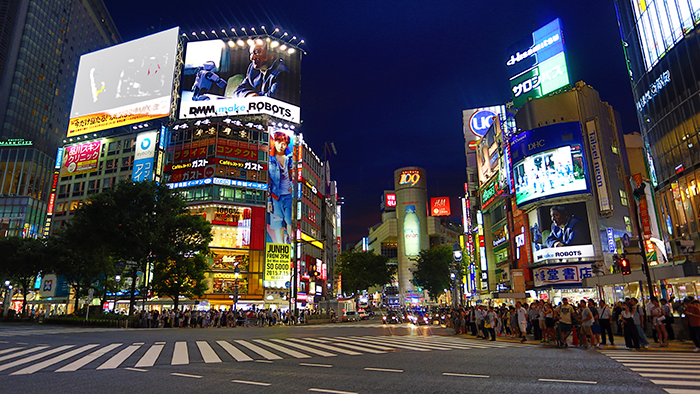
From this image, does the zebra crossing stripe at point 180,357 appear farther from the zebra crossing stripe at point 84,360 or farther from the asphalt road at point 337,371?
the zebra crossing stripe at point 84,360

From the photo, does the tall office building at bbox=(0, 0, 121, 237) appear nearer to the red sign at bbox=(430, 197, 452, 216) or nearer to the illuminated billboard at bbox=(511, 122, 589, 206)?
the illuminated billboard at bbox=(511, 122, 589, 206)

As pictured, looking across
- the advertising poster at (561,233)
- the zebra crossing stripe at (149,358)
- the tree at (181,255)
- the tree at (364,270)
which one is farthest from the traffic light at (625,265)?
the tree at (364,270)

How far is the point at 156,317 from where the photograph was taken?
1281 inches

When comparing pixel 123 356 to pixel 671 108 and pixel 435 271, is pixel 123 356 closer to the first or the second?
pixel 671 108

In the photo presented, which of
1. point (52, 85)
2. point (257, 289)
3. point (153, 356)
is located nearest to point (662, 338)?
point (153, 356)

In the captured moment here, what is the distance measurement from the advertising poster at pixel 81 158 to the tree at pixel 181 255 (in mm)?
38489

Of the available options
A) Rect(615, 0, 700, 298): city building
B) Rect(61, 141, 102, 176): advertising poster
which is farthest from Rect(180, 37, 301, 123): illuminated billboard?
Rect(615, 0, 700, 298): city building

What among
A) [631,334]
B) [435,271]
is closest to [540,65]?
[435,271]

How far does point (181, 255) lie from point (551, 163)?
1545 inches

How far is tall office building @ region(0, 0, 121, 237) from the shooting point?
8319 cm

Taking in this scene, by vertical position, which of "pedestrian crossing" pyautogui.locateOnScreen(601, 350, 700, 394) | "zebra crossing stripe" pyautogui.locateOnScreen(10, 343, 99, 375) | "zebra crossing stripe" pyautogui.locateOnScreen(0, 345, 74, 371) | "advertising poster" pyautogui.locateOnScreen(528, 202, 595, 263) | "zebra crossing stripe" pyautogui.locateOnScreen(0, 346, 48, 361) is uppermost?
"advertising poster" pyautogui.locateOnScreen(528, 202, 595, 263)

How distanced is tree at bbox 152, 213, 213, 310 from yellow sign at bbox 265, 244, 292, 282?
1623cm

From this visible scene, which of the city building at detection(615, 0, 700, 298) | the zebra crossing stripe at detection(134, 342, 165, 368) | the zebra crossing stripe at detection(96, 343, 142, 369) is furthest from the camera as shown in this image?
the city building at detection(615, 0, 700, 298)

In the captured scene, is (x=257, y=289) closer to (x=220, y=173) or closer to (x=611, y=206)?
(x=220, y=173)
